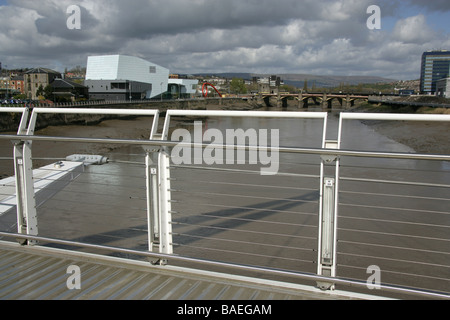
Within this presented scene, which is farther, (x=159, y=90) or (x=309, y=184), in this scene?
(x=159, y=90)

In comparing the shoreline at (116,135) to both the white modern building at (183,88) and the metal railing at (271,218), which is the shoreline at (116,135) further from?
the white modern building at (183,88)

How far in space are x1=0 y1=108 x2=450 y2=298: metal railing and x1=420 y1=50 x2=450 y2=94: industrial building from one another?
414 ft

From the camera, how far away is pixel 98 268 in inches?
104

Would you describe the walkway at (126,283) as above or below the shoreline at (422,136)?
above

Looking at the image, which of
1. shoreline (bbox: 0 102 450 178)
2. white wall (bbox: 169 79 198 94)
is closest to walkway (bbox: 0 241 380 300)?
shoreline (bbox: 0 102 450 178)

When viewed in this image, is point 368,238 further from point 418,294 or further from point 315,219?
point 418,294

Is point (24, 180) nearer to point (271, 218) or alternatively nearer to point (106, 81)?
point (271, 218)

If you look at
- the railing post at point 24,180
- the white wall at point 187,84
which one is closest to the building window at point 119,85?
the white wall at point 187,84

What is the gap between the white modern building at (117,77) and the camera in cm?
6544

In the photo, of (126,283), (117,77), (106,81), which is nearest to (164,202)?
(126,283)

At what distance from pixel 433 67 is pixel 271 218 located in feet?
456

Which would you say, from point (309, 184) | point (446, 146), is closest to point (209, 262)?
point (309, 184)

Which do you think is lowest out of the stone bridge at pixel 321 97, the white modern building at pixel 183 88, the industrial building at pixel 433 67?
the stone bridge at pixel 321 97
